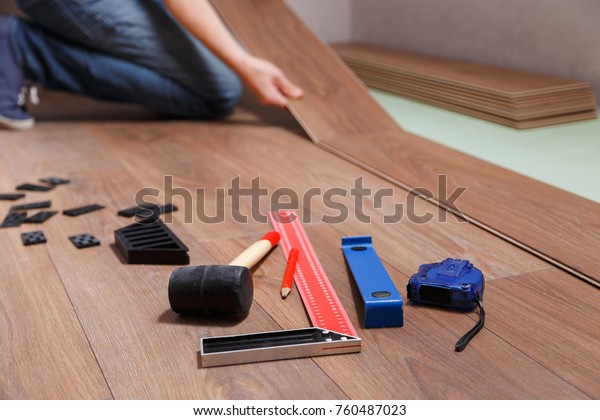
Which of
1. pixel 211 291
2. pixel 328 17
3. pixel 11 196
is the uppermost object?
pixel 328 17

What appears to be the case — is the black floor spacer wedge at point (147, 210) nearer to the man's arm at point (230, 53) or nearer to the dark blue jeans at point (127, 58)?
the man's arm at point (230, 53)

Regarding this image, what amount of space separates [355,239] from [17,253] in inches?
29.0

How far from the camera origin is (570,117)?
2855 millimetres

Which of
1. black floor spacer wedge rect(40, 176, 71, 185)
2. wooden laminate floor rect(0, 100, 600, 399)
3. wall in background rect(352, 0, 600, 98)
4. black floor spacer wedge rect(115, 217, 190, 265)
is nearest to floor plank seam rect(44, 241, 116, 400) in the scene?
wooden laminate floor rect(0, 100, 600, 399)

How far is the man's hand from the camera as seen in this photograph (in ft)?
8.84

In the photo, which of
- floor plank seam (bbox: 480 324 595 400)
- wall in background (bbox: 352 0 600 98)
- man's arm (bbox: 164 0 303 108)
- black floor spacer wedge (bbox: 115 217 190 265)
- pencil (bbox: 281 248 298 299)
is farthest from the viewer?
wall in background (bbox: 352 0 600 98)

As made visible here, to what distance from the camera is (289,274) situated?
144 cm

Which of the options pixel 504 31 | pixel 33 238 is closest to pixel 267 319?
pixel 33 238

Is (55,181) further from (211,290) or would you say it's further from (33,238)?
(211,290)

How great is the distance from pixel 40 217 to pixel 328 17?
323 cm

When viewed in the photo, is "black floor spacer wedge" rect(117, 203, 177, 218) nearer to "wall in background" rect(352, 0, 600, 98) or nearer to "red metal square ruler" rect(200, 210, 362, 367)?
"red metal square ruler" rect(200, 210, 362, 367)

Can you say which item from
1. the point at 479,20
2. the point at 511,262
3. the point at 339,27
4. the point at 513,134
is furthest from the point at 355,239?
the point at 339,27

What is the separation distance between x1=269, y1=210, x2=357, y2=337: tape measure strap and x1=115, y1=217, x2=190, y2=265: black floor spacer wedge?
0.76 ft
